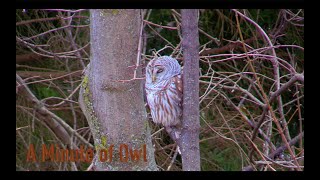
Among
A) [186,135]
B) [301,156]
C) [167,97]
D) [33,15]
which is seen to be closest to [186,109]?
[186,135]

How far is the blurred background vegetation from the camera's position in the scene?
1930 mm

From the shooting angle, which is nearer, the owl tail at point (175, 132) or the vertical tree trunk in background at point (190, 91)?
the vertical tree trunk in background at point (190, 91)

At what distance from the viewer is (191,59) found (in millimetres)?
1218

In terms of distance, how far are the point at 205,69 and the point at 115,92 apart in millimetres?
740

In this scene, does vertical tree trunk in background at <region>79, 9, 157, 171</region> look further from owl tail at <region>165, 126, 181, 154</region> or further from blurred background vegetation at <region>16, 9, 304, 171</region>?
blurred background vegetation at <region>16, 9, 304, 171</region>

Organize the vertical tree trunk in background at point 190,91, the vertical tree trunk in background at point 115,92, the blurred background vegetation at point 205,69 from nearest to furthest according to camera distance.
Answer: the vertical tree trunk in background at point 190,91 < the vertical tree trunk in background at point 115,92 < the blurred background vegetation at point 205,69

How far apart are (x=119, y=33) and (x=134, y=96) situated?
166 millimetres

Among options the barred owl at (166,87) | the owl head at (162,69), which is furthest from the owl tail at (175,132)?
the owl head at (162,69)

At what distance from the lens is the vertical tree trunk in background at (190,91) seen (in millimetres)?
1212

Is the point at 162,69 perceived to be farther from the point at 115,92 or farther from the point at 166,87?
the point at 115,92

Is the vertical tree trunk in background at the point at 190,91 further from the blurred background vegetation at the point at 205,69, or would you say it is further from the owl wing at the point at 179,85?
the blurred background vegetation at the point at 205,69

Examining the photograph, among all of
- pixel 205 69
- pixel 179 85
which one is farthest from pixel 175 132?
pixel 205 69

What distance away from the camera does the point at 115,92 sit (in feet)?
4.36
